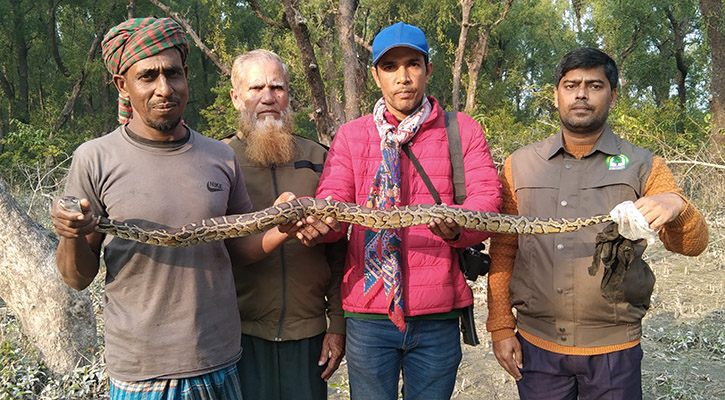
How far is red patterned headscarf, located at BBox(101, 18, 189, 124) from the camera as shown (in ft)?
10.3

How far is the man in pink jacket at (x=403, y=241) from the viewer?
3.54 metres

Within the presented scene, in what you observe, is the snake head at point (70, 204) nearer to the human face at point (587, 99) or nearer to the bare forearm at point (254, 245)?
the bare forearm at point (254, 245)

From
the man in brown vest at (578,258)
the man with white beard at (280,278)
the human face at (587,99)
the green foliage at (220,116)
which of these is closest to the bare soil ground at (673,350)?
the man with white beard at (280,278)

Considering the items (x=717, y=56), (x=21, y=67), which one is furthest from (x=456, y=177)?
(x=21, y=67)

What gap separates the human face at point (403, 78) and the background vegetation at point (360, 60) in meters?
5.37

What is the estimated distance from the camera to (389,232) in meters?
3.62

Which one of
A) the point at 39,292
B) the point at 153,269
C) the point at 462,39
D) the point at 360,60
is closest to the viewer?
the point at 153,269

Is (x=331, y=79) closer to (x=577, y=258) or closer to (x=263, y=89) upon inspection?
(x=263, y=89)

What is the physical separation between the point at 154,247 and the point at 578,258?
2.83 m

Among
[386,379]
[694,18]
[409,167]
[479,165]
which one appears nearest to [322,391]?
[386,379]

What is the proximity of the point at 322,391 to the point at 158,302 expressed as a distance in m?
1.62

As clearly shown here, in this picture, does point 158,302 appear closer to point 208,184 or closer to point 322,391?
point 208,184

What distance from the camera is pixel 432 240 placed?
11.9ft

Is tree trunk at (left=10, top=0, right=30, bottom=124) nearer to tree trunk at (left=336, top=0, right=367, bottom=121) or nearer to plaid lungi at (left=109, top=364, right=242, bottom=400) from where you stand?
tree trunk at (left=336, top=0, right=367, bottom=121)
